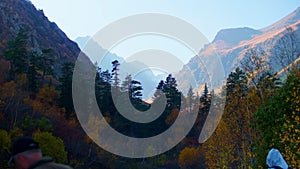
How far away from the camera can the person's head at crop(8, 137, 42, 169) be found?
Result: 3064 mm

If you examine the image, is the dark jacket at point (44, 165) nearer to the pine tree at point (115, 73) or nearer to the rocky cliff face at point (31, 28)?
the pine tree at point (115, 73)

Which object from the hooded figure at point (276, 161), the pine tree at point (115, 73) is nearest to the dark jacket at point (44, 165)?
the hooded figure at point (276, 161)

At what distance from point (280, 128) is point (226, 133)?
26.6 ft

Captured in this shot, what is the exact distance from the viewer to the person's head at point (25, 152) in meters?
3.06

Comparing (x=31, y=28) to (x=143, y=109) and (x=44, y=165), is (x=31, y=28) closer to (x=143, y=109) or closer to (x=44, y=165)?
(x=143, y=109)

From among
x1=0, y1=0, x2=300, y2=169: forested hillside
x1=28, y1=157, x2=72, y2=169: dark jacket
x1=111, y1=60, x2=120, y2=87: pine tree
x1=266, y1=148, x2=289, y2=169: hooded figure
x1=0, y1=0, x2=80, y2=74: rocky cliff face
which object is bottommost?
x1=28, y1=157, x2=72, y2=169: dark jacket

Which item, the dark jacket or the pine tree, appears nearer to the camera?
the dark jacket

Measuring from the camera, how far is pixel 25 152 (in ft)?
10.1

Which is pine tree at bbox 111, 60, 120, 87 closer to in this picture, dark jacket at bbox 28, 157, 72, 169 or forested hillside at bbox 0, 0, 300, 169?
forested hillside at bbox 0, 0, 300, 169

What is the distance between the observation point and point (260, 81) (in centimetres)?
2044

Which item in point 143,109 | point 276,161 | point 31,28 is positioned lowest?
point 276,161

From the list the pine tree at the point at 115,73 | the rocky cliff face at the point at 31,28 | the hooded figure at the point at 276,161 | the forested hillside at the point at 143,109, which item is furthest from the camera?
the rocky cliff face at the point at 31,28

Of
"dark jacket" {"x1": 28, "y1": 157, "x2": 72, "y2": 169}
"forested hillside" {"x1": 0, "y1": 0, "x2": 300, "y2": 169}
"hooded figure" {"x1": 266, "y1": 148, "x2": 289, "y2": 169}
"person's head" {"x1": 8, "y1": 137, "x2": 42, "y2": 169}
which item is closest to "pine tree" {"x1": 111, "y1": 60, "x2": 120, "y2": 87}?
"forested hillside" {"x1": 0, "y1": 0, "x2": 300, "y2": 169}

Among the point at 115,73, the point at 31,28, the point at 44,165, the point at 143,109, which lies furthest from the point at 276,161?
the point at 31,28
